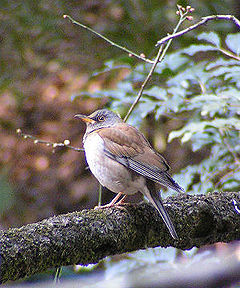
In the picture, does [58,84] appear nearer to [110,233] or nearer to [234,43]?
[234,43]

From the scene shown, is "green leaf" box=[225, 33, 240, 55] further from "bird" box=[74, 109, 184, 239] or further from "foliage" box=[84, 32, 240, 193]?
"bird" box=[74, 109, 184, 239]

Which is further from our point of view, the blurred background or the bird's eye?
the blurred background

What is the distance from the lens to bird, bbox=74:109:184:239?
3070mm

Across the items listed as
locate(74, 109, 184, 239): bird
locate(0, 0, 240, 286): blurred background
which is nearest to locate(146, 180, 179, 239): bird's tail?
locate(74, 109, 184, 239): bird

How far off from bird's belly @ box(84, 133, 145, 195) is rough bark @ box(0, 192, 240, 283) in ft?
0.58

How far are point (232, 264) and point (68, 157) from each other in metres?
5.78

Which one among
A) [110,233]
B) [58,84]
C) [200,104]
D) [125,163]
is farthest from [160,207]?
[58,84]

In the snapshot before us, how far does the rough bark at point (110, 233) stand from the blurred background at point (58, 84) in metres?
4.03

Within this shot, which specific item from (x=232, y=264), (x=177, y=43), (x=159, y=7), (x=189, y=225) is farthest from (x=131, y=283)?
(x=159, y=7)

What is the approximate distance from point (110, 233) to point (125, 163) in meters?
0.80

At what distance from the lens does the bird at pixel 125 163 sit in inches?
121

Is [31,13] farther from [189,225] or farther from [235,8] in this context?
[189,225]

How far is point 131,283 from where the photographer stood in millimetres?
3035

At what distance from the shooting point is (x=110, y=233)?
2.46 m
